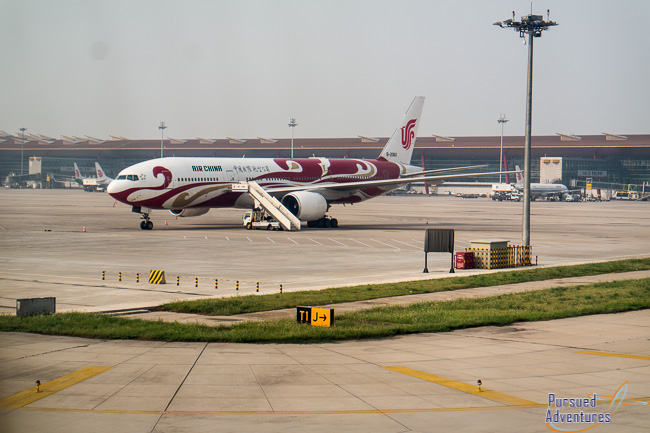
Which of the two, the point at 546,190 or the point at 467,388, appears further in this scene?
the point at 546,190

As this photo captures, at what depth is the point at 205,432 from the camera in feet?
34.9

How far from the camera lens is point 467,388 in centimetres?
1341

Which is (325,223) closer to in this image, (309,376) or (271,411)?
(309,376)

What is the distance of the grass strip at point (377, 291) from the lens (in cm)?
2197

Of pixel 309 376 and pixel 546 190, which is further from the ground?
pixel 546 190

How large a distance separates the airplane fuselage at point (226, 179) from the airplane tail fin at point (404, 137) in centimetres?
161

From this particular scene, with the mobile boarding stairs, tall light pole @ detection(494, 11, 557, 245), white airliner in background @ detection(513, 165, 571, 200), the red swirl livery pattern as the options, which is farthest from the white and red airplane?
white airliner in background @ detection(513, 165, 571, 200)

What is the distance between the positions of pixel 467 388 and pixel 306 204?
45135mm

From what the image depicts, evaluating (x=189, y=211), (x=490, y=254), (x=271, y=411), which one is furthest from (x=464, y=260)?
(x=189, y=211)

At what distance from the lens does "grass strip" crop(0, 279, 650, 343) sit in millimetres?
17547

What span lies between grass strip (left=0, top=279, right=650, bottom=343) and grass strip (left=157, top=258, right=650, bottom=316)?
2413 millimetres

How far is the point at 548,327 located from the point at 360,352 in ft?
20.6

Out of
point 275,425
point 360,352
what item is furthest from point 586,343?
point 275,425

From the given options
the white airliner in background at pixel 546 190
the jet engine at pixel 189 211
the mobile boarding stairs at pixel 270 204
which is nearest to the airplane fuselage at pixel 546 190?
the white airliner in background at pixel 546 190
